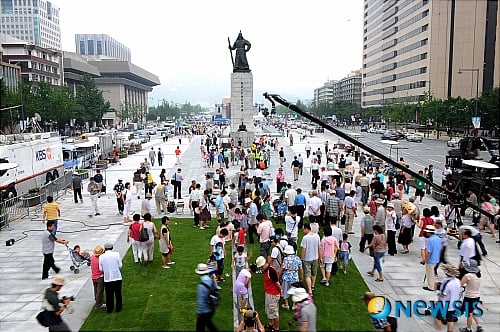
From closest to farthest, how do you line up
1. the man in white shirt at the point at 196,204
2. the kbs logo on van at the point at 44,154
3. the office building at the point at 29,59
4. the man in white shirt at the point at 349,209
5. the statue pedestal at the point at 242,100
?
the man in white shirt at the point at 349,209 < the man in white shirt at the point at 196,204 < the kbs logo on van at the point at 44,154 < the statue pedestal at the point at 242,100 < the office building at the point at 29,59

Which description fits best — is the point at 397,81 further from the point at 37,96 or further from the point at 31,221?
the point at 31,221

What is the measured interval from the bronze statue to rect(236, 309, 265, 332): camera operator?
1818 inches

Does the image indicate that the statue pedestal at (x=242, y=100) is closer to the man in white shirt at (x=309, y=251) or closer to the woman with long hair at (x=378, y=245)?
the woman with long hair at (x=378, y=245)

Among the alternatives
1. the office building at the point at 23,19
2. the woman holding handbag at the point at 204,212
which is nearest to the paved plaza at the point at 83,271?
the woman holding handbag at the point at 204,212

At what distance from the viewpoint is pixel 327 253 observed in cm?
1130

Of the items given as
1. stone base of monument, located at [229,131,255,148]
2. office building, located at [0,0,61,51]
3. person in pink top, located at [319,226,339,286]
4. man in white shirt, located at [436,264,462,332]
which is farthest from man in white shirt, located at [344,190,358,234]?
office building, located at [0,0,61,51]

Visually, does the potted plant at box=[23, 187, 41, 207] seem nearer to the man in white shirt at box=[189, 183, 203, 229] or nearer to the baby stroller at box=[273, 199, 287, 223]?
the man in white shirt at box=[189, 183, 203, 229]

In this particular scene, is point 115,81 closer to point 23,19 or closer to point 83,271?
point 23,19

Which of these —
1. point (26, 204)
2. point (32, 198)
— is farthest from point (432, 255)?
point (32, 198)

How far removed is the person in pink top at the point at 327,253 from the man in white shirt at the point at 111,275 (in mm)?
4820

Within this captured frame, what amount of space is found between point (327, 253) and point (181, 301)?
3693mm

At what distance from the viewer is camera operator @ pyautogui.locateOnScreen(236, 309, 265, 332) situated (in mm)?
8230

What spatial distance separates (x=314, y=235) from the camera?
10.7 meters

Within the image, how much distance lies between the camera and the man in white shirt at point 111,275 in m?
9.71
